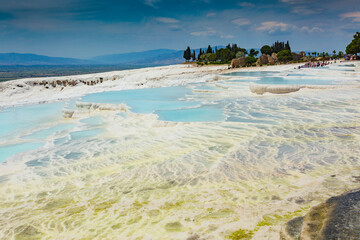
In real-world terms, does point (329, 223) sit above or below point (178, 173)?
above

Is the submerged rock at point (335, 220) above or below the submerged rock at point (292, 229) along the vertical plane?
above

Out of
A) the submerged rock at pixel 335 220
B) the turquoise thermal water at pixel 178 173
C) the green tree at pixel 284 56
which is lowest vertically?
the turquoise thermal water at pixel 178 173

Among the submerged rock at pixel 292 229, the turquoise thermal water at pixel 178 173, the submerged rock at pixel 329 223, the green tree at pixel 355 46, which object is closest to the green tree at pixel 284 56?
the green tree at pixel 355 46

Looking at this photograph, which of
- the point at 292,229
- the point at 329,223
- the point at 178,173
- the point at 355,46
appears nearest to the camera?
the point at 329,223

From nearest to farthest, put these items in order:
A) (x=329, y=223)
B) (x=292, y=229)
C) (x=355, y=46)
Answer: (x=329, y=223) < (x=292, y=229) < (x=355, y=46)

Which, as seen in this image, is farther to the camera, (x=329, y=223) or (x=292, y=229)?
(x=292, y=229)

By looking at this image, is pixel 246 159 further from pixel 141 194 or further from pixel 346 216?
pixel 346 216

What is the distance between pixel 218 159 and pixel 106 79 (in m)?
37.6

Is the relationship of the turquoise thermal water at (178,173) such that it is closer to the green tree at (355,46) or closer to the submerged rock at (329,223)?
the submerged rock at (329,223)

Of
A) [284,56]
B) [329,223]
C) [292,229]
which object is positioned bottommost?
[292,229]

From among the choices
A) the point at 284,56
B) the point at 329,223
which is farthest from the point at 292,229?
the point at 284,56

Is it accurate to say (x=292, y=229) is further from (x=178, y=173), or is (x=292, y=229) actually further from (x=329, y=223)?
(x=178, y=173)

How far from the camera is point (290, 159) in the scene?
686 centimetres

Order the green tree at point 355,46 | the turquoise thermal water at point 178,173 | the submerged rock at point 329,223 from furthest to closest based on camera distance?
the green tree at point 355,46
the turquoise thermal water at point 178,173
the submerged rock at point 329,223
